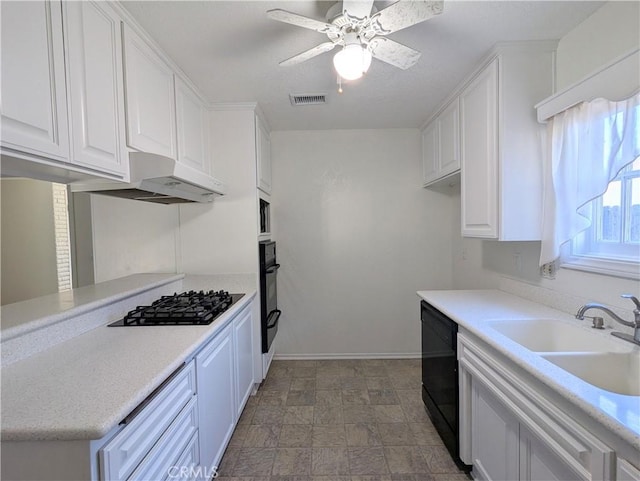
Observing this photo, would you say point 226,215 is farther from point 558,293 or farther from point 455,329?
point 558,293

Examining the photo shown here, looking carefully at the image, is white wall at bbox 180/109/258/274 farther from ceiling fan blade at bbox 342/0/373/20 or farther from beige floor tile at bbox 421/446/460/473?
beige floor tile at bbox 421/446/460/473

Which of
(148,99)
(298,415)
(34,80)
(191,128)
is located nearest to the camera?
(34,80)

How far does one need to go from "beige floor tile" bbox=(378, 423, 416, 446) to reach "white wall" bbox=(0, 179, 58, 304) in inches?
107

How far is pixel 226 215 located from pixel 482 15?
83.0 inches

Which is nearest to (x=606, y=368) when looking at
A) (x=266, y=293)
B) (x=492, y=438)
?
(x=492, y=438)

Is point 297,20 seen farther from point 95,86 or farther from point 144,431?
point 144,431

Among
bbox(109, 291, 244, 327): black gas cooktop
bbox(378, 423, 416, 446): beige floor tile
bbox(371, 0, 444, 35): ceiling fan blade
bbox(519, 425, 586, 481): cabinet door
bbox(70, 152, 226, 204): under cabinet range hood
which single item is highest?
bbox(371, 0, 444, 35): ceiling fan blade

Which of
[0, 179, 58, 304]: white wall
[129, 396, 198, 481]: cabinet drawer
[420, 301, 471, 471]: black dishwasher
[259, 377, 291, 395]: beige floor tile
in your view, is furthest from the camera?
[259, 377, 291, 395]: beige floor tile

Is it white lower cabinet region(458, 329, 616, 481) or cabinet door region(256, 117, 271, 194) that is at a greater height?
cabinet door region(256, 117, 271, 194)

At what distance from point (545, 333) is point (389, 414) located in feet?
4.30

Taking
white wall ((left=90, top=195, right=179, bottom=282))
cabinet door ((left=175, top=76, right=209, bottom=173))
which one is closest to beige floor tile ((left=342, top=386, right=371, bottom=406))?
white wall ((left=90, top=195, right=179, bottom=282))

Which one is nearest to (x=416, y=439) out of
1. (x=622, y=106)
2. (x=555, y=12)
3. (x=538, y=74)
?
(x=622, y=106)

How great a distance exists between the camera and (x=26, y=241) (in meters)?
2.31

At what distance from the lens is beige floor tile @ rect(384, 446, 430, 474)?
1810 mm
